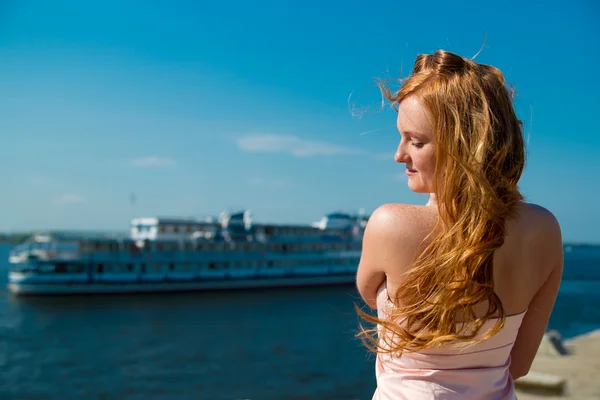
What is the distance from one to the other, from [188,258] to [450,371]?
3431cm

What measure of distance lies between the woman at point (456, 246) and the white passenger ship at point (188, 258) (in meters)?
33.3

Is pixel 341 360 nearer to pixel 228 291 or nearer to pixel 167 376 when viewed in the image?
pixel 167 376

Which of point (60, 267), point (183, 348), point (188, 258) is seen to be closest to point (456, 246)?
point (183, 348)

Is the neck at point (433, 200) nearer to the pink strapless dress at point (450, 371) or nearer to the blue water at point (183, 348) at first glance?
the pink strapless dress at point (450, 371)

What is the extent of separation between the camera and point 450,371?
1.11 metres

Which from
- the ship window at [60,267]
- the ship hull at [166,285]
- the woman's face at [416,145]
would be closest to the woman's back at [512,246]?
the woman's face at [416,145]

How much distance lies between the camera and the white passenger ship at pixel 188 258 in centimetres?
3139

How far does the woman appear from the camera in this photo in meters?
1.05

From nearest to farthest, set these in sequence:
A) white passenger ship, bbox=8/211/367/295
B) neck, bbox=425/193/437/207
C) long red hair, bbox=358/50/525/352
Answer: long red hair, bbox=358/50/525/352
neck, bbox=425/193/437/207
white passenger ship, bbox=8/211/367/295

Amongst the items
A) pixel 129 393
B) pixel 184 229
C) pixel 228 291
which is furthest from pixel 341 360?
pixel 184 229

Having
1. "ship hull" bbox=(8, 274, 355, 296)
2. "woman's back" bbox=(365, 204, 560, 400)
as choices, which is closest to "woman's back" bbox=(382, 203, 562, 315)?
"woman's back" bbox=(365, 204, 560, 400)

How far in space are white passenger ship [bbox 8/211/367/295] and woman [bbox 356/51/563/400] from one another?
33.3 metres

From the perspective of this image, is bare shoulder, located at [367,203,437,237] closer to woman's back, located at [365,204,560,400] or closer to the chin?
woman's back, located at [365,204,560,400]

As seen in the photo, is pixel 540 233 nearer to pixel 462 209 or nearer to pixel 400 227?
pixel 462 209
